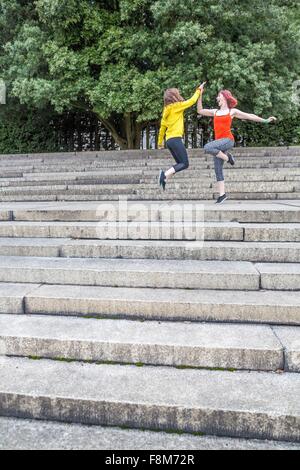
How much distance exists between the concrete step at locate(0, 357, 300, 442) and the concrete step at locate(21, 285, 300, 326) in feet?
1.75

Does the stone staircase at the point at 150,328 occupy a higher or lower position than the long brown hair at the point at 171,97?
lower

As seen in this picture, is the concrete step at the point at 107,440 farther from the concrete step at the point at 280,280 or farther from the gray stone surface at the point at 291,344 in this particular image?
the concrete step at the point at 280,280

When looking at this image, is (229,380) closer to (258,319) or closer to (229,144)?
(258,319)

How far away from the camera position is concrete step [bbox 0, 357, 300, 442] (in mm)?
2096

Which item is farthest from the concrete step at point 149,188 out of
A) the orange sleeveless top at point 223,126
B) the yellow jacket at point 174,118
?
the orange sleeveless top at point 223,126

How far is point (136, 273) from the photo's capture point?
3.37m

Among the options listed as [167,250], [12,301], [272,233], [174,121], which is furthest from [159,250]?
[174,121]

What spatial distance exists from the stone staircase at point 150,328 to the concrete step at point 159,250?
1 centimetres

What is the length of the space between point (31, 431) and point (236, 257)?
7.89 feet

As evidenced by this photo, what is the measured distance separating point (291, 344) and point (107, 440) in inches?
54.8

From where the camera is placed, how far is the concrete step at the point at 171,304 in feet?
9.43

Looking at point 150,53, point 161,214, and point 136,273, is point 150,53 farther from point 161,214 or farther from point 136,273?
point 136,273

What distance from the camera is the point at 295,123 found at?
45.8ft

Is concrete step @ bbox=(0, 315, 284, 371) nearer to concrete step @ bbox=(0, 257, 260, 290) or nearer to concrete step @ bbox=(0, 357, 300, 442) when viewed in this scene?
concrete step @ bbox=(0, 357, 300, 442)
